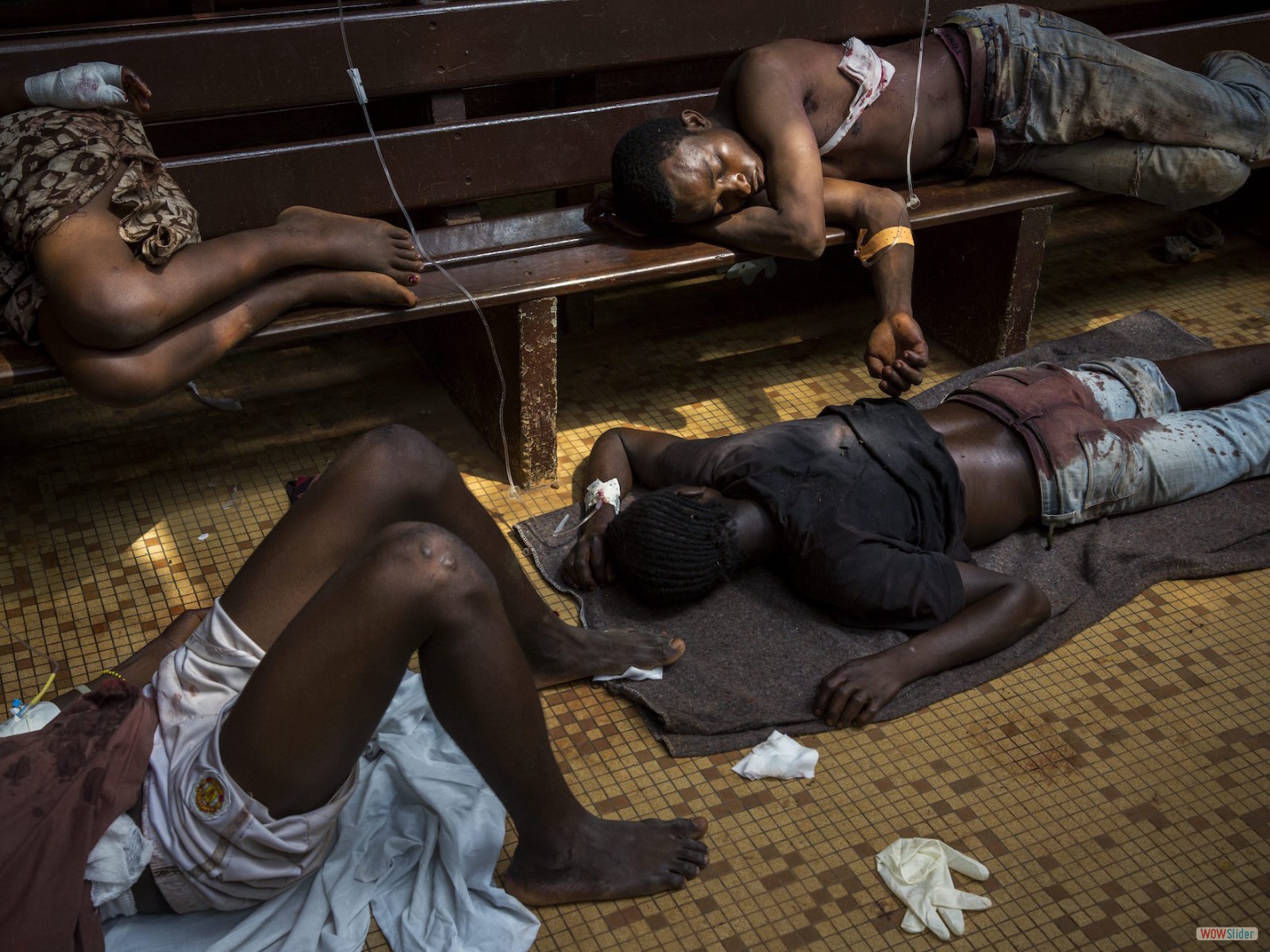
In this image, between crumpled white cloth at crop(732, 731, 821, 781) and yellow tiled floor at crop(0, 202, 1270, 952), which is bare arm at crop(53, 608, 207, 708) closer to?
yellow tiled floor at crop(0, 202, 1270, 952)

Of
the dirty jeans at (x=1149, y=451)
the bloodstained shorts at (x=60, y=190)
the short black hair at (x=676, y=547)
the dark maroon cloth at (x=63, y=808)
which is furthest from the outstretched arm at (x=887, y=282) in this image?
the dark maroon cloth at (x=63, y=808)

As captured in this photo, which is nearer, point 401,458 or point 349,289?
point 401,458

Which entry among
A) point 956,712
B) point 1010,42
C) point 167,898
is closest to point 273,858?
point 167,898

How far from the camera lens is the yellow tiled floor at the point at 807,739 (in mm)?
2170

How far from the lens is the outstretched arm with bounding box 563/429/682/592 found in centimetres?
285

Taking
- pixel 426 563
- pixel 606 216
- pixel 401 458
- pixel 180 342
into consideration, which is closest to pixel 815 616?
pixel 401 458

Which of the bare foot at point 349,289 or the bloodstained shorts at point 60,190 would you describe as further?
the bare foot at point 349,289

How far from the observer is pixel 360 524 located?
81.3 inches

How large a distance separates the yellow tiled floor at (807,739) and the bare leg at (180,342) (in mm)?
516

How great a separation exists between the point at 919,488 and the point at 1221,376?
Answer: 1067mm

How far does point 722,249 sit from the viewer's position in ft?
11.1

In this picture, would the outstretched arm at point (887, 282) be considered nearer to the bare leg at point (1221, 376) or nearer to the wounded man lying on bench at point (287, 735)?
the bare leg at point (1221, 376)

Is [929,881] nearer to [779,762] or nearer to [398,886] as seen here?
[779,762]

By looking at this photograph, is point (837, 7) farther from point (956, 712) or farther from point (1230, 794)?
point (1230, 794)
